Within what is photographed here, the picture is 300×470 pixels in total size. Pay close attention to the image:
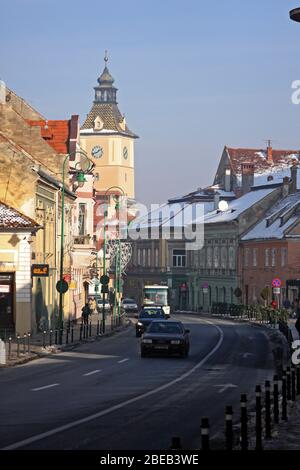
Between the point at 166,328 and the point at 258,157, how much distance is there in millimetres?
95969

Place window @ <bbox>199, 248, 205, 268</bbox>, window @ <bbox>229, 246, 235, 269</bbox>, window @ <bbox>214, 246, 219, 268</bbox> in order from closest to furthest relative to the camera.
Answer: window @ <bbox>229, 246, 235, 269</bbox> < window @ <bbox>214, 246, 219, 268</bbox> < window @ <bbox>199, 248, 205, 268</bbox>

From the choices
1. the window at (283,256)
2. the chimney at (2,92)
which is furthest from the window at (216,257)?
the chimney at (2,92)

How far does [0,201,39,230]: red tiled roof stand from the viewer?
5319 cm

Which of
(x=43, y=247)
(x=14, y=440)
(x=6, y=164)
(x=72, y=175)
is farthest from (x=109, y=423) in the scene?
(x=72, y=175)

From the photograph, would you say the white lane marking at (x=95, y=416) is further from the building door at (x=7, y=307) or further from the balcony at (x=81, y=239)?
the balcony at (x=81, y=239)

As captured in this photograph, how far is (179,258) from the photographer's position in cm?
13638

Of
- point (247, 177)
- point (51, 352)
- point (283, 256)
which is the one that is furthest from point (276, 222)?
point (51, 352)

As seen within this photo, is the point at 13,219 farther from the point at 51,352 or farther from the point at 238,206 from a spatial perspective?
the point at 238,206

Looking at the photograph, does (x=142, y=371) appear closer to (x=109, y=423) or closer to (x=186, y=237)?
(x=109, y=423)

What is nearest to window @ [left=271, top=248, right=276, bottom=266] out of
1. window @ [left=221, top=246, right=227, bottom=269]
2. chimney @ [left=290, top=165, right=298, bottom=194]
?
chimney @ [left=290, top=165, right=298, bottom=194]

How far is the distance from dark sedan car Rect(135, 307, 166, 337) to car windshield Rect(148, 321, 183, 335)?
15970 mm

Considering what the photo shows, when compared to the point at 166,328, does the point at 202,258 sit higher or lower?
higher

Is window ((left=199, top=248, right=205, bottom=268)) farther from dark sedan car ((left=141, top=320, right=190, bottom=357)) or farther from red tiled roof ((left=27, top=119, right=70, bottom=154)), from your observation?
dark sedan car ((left=141, top=320, right=190, bottom=357))
